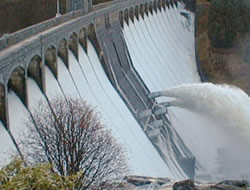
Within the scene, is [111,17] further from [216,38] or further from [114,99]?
[216,38]

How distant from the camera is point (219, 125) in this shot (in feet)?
105

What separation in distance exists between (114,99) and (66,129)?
40.0 feet

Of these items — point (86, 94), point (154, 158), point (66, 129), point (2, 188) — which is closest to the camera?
point (2, 188)

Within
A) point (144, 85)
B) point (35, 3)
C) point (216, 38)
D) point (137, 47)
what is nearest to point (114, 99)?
point (144, 85)

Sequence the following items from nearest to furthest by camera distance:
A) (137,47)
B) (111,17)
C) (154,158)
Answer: (154,158), (111,17), (137,47)

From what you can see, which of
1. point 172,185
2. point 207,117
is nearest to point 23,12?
point 207,117

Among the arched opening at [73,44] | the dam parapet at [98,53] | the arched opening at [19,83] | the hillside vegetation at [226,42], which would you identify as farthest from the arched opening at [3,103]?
the hillside vegetation at [226,42]

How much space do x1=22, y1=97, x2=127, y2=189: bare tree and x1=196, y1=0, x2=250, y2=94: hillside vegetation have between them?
30416mm

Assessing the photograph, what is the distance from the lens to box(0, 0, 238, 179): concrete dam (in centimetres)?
1838

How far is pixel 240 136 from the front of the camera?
3116 centimetres

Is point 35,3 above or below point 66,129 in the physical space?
above

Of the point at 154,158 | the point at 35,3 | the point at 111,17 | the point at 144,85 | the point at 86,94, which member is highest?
the point at 35,3

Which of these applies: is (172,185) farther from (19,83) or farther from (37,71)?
(37,71)

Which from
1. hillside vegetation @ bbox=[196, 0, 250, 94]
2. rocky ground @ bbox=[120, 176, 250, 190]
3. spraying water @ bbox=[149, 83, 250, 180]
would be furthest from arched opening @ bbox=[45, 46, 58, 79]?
hillside vegetation @ bbox=[196, 0, 250, 94]
